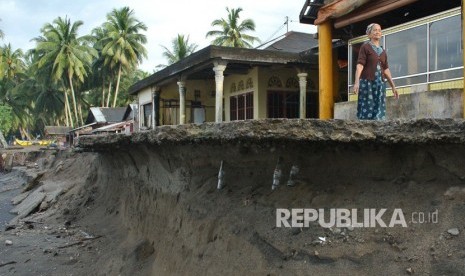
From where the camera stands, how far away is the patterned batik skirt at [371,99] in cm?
555

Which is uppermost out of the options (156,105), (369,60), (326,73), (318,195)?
(326,73)

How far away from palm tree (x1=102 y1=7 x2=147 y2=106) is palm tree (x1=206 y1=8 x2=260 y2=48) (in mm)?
9781

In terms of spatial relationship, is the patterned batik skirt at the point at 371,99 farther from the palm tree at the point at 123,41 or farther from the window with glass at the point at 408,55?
the palm tree at the point at 123,41

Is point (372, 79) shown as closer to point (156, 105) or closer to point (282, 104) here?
point (282, 104)

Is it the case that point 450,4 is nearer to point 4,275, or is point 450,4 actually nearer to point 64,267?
point 64,267

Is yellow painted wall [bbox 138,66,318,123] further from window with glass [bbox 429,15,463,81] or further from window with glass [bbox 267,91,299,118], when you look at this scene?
window with glass [bbox 429,15,463,81]

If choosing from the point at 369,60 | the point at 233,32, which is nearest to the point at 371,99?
the point at 369,60

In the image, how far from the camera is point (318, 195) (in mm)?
3797

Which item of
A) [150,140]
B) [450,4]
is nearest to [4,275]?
[150,140]

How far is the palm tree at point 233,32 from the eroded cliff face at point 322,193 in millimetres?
35658

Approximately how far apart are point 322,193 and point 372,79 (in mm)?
2315

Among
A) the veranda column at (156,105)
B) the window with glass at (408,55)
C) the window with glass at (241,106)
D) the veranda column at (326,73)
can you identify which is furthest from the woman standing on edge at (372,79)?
the veranda column at (156,105)

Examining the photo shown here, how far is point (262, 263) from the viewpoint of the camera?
371cm

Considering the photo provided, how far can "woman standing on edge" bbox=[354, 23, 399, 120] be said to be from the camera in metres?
5.47
